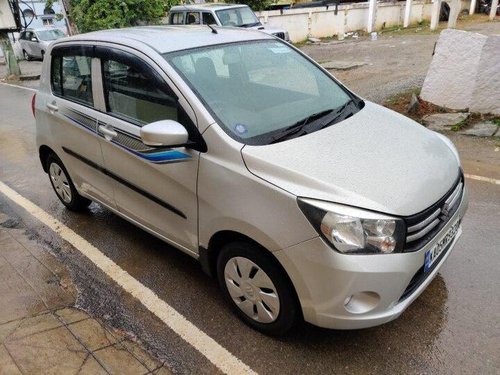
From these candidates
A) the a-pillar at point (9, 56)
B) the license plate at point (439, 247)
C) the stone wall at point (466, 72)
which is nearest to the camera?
the license plate at point (439, 247)

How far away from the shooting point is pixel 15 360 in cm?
251

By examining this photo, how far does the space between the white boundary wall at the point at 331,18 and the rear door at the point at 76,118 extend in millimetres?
14868

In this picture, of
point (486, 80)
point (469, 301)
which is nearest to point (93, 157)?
point (469, 301)

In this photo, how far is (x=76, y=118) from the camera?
3.71 m

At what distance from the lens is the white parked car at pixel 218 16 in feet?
40.5

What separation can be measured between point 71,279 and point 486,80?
5.78 meters

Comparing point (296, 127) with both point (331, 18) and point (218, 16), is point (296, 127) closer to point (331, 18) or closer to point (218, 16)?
point (218, 16)

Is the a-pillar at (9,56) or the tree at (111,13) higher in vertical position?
the tree at (111,13)

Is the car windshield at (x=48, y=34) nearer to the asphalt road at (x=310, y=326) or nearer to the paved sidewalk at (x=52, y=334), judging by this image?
the asphalt road at (x=310, y=326)

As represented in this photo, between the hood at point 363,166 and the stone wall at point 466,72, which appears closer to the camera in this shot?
the hood at point 363,166

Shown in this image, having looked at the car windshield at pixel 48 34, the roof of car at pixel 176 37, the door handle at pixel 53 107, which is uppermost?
the roof of car at pixel 176 37

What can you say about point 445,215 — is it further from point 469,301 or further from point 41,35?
point 41,35

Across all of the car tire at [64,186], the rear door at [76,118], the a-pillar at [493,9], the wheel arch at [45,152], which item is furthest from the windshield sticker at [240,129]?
the a-pillar at [493,9]

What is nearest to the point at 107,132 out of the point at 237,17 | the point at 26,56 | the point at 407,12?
the point at 237,17
